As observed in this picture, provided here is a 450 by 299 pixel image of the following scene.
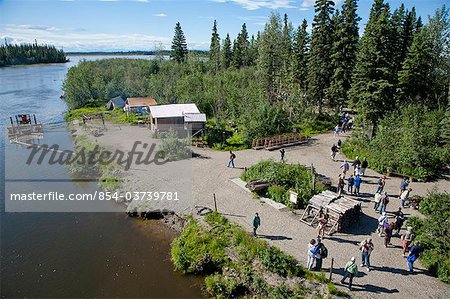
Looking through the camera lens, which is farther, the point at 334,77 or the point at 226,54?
the point at 226,54

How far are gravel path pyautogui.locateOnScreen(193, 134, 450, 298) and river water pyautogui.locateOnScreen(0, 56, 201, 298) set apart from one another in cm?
435

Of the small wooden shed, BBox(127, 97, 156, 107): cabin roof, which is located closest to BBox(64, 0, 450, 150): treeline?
BBox(127, 97, 156, 107): cabin roof

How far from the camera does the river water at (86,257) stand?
49.3 ft

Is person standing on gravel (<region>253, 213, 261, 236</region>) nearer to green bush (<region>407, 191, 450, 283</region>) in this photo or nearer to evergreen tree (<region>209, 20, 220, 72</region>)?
green bush (<region>407, 191, 450, 283</region>)

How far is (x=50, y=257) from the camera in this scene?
57.1 ft

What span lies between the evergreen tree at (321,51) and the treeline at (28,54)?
142 metres

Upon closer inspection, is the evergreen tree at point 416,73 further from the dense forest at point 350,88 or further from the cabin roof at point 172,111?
the cabin roof at point 172,111

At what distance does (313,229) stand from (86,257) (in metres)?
11.8

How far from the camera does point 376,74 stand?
1161 inches

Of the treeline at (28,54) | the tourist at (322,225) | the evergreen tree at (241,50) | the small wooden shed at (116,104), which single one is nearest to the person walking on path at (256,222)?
the tourist at (322,225)

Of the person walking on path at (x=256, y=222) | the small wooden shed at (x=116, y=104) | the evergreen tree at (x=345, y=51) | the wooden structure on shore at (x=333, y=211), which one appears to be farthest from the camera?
the small wooden shed at (x=116, y=104)

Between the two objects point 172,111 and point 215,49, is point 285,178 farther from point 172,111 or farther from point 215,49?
point 215,49

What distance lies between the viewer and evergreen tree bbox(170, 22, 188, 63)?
78.1 meters

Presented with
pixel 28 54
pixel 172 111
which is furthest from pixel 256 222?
pixel 28 54
